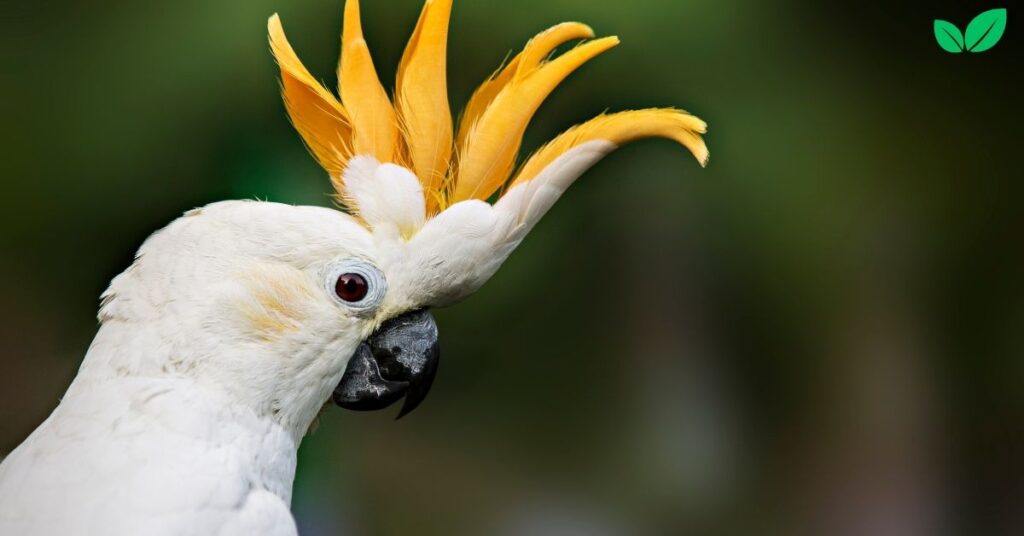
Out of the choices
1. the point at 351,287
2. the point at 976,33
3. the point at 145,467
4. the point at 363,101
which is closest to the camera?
the point at 145,467

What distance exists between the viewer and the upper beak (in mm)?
1353

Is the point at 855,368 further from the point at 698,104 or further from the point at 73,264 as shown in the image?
the point at 73,264

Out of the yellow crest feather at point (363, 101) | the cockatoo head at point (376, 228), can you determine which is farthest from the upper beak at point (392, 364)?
the yellow crest feather at point (363, 101)

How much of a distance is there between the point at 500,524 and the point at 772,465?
684mm

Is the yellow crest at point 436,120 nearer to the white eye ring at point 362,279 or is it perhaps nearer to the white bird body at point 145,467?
the white eye ring at point 362,279

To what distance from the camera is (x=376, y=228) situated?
Result: 4.36 feet

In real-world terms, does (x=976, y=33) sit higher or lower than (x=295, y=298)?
higher

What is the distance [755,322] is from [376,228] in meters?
1.28

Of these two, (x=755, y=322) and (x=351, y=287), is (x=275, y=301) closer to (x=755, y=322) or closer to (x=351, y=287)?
(x=351, y=287)

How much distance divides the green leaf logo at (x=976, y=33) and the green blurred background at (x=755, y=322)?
0.08 feet

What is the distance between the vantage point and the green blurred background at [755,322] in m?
2.21

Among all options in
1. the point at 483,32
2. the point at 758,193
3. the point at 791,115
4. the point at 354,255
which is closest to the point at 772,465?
the point at 758,193

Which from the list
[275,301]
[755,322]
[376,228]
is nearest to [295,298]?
[275,301]

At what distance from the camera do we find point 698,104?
221cm
